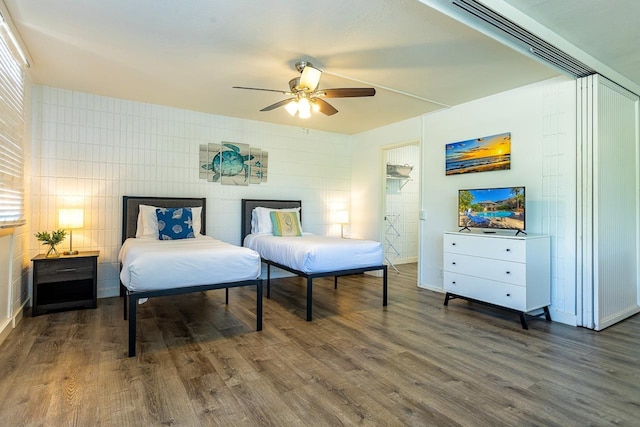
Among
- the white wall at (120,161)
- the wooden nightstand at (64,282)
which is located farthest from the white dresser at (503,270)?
the wooden nightstand at (64,282)

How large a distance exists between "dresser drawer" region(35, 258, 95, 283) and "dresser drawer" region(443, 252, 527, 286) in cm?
420

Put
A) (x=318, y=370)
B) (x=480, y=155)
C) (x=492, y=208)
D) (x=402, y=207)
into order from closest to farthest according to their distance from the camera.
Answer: (x=318, y=370), (x=492, y=208), (x=480, y=155), (x=402, y=207)

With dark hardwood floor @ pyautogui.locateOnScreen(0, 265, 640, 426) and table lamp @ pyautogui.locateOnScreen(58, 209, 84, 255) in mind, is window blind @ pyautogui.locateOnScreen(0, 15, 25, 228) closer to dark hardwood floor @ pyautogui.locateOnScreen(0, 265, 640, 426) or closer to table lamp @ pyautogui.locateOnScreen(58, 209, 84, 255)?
table lamp @ pyautogui.locateOnScreen(58, 209, 84, 255)

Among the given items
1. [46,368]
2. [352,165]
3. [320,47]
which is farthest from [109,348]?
[352,165]

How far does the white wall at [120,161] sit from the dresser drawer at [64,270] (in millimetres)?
590

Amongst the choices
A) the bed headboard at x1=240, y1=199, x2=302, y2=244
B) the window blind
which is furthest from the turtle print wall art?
the window blind

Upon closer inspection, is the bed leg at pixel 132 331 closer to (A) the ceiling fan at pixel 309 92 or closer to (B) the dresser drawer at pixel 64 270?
(B) the dresser drawer at pixel 64 270

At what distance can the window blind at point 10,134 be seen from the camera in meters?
2.65

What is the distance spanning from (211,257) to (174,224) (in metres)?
1.65

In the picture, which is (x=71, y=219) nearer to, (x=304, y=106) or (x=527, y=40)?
(x=304, y=106)

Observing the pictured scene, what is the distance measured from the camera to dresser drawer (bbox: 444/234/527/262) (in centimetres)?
333

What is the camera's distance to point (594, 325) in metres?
3.27

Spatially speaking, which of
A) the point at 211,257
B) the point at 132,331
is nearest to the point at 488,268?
the point at 211,257

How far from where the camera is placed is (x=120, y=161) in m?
4.48
